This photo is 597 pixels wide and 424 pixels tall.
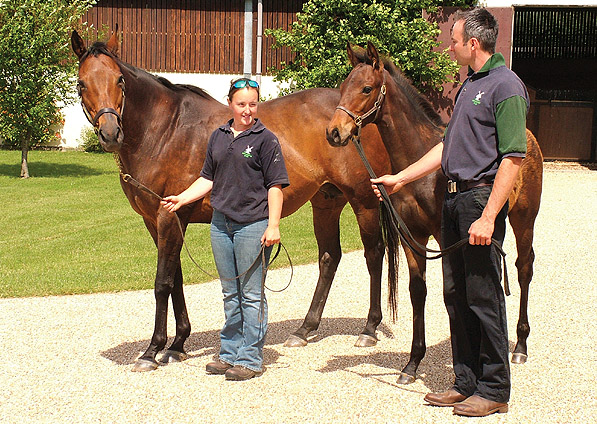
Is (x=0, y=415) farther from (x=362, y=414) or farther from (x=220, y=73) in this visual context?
(x=220, y=73)

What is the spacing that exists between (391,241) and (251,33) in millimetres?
16026

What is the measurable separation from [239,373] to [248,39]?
17077mm

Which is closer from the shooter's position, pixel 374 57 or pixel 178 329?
pixel 374 57

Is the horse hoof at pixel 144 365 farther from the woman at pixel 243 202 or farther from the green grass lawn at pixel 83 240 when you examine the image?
the green grass lawn at pixel 83 240

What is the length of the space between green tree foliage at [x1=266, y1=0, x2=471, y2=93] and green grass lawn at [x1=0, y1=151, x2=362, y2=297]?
11.4 feet

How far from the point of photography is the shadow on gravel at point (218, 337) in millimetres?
5461

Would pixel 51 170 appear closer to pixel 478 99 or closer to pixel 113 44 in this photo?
pixel 113 44

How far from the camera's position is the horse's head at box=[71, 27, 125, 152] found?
4705mm

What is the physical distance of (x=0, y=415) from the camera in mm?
4238

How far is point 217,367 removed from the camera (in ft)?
16.3

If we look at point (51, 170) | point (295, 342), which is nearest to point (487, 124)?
point (295, 342)

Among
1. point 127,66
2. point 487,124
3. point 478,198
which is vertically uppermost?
point 127,66

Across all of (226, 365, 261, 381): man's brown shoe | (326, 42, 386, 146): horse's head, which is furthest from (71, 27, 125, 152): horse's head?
(226, 365, 261, 381): man's brown shoe

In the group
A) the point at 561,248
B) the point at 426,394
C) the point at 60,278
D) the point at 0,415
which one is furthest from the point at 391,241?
the point at 561,248
